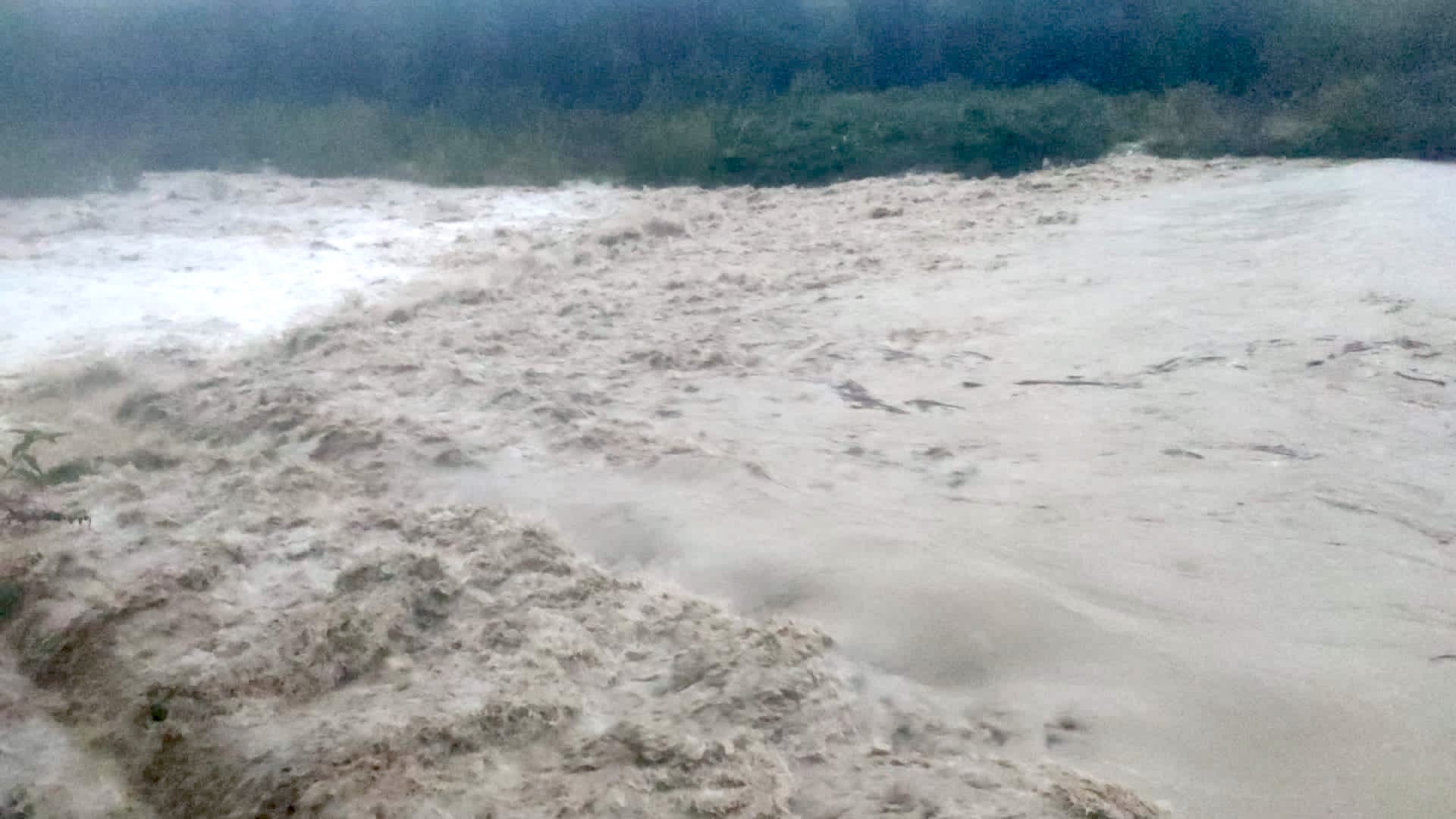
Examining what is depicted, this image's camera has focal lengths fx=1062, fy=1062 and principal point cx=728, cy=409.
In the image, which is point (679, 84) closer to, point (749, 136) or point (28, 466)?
point (749, 136)

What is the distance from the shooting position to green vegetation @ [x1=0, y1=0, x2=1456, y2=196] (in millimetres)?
8711

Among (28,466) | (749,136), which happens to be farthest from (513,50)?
(28,466)

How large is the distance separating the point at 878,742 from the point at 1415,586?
3.98 ft

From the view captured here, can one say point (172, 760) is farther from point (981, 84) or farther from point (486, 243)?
point (981, 84)

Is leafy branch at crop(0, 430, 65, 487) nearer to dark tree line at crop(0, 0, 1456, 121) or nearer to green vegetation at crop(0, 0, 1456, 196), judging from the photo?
green vegetation at crop(0, 0, 1456, 196)

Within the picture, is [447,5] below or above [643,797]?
above

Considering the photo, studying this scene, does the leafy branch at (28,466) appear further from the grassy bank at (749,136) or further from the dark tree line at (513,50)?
the dark tree line at (513,50)

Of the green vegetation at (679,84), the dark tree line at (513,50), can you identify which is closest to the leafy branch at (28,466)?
the green vegetation at (679,84)

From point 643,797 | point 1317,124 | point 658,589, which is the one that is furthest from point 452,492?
point 1317,124

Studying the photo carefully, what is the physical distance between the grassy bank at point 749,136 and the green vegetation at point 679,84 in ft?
0.08

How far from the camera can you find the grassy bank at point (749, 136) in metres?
8.34

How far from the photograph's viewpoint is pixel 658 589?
2.51 m

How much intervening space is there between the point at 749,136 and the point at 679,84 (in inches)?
41.9

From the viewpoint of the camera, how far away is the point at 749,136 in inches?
367
